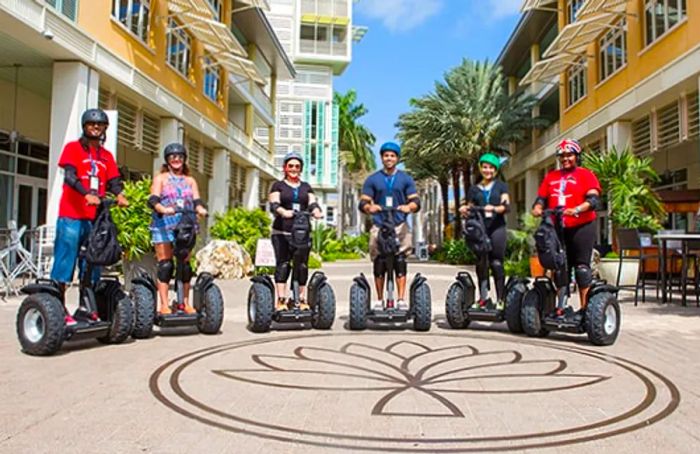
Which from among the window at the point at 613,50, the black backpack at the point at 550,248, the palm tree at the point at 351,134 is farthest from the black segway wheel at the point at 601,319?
the palm tree at the point at 351,134

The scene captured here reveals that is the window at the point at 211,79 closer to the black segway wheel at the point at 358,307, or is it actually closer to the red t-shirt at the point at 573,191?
the black segway wheel at the point at 358,307

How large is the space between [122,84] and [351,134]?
Answer: 46925 millimetres

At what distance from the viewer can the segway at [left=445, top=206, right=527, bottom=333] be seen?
6.38 meters

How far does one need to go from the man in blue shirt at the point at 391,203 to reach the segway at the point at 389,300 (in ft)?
0.22

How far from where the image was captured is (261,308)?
20.6 feet

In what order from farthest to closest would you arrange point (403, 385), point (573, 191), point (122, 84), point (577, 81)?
1. point (577, 81)
2. point (122, 84)
3. point (573, 191)
4. point (403, 385)

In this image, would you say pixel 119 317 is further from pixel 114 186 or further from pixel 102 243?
pixel 114 186

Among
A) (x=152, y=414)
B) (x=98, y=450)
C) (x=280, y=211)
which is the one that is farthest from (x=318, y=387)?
(x=280, y=211)

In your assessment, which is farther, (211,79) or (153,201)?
(211,79)

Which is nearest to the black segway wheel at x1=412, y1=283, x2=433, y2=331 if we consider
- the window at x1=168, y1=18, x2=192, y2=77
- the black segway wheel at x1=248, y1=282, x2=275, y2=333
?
the black segway wheel at x1=248, y1=282, x2=275, y2=333

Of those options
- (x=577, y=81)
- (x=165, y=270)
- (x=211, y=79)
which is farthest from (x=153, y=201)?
(x=577, y=81)

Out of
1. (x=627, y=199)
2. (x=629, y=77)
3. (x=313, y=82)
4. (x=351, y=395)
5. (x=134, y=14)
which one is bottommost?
(x=351, y=395)

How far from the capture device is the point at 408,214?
6.33 meters

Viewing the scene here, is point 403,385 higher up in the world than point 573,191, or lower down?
lower down
